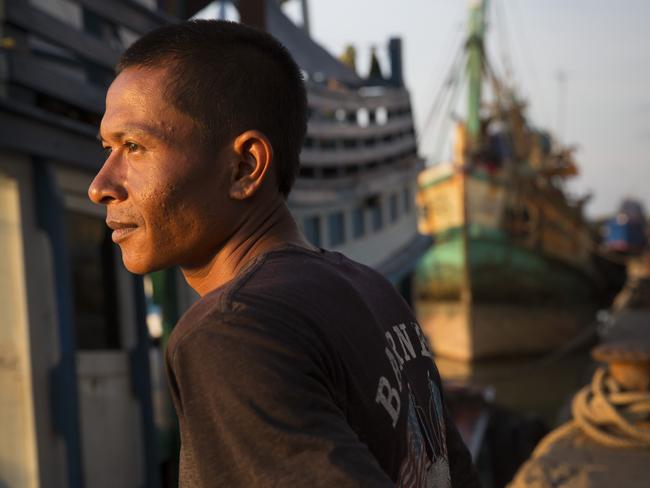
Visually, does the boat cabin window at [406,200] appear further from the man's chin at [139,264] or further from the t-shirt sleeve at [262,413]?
the t-shirt sleeve at [262,413]

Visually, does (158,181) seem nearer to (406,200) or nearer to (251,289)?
(251,289)

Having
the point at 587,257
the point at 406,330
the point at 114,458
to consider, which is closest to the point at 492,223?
the point at 587,257

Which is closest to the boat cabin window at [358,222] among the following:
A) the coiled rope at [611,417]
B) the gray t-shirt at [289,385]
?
the coiled rope at [611,417]

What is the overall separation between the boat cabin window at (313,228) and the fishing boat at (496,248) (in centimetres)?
1486

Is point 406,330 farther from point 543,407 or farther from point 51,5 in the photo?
point 543,407

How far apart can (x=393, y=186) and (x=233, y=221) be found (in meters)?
8.98

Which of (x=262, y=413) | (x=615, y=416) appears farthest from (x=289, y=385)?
(x=615, y=416)

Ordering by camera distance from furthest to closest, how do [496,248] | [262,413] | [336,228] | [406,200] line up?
[496,248] → [406,200] → [336,228] → [262,413]

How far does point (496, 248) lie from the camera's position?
23266 millimetres

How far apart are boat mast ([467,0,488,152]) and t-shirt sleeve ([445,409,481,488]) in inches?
904

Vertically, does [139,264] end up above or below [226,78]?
below

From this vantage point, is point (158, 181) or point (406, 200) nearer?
point (158, 181)

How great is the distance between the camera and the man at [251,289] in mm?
904

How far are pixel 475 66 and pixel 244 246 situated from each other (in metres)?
24.6
